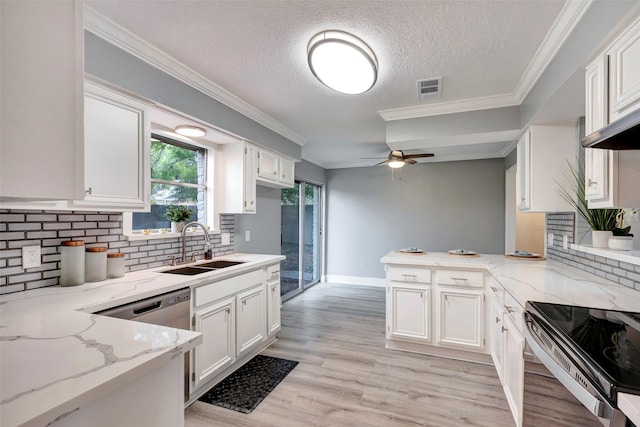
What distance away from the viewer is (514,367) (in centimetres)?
179

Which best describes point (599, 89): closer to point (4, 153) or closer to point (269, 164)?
point (4, 153)

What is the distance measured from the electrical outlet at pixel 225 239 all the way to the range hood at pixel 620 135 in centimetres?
303

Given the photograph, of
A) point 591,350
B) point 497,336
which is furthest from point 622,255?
point 497,336

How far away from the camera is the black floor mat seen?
2.16 metres

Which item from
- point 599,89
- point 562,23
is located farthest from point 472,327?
point 562,23

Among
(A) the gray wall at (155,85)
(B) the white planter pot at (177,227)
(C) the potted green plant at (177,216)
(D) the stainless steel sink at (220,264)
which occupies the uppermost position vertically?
(A) the gray wall at (155,85)

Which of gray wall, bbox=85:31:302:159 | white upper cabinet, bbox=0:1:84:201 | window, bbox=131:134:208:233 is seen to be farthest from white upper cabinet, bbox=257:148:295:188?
white upper cabinet, bbox=0:1:84:201

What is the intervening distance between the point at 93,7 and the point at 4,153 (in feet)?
4.70

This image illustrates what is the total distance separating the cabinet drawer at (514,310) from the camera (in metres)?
1.71

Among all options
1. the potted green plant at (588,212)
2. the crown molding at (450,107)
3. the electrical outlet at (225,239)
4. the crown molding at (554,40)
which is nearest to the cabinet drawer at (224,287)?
the electrical outlet at (225,239)

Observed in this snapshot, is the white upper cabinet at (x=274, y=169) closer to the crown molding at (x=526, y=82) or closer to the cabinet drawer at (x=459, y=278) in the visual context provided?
the crown molding at (x=526, y=82)

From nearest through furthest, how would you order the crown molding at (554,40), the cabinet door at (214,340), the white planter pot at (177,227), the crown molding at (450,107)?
the crown molding at (554,40), the cabinet door at (214,340), the white planter pot at (177,227), the crown molding at (450,107)

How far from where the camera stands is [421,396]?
2.27 metres

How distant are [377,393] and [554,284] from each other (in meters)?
1.48
